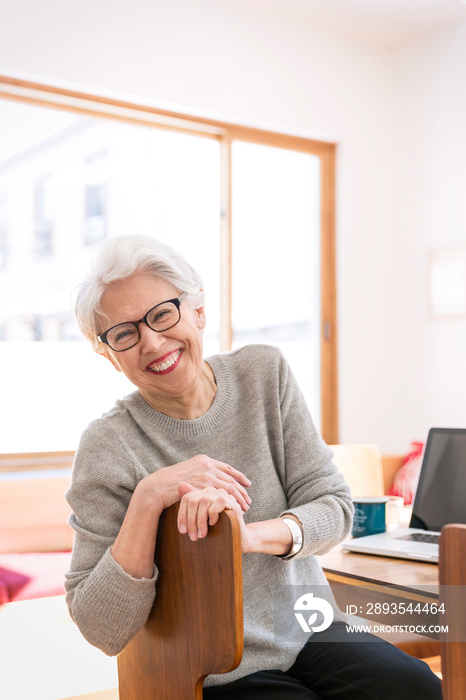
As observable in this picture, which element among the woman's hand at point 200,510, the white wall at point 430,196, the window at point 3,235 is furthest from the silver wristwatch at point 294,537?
the white wall at point 430,196

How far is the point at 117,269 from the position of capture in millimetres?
1312

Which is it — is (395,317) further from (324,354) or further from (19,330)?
(19,330)

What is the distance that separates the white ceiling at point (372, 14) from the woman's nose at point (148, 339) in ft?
9.64

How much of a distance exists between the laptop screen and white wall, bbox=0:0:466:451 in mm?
2381

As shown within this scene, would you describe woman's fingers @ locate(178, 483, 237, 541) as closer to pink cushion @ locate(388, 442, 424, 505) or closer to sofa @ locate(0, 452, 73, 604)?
sofa @ locate(0, 452, 73, 604)

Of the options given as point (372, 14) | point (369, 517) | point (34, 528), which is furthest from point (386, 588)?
point (372, 14)

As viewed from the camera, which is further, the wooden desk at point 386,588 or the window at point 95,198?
the window at point 95,198

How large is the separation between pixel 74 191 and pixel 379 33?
2049mm

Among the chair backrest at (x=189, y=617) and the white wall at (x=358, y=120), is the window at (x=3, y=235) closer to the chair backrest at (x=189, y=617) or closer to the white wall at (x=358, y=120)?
the white wall at (x=358, y=120)

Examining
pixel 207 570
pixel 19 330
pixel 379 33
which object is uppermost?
pixel 379 33

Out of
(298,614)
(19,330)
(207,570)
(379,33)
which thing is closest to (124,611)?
(207,570)

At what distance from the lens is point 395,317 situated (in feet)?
14.4

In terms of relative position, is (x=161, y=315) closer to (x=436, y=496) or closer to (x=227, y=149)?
(x=436, y=496)

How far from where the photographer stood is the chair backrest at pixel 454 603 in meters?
0.73
